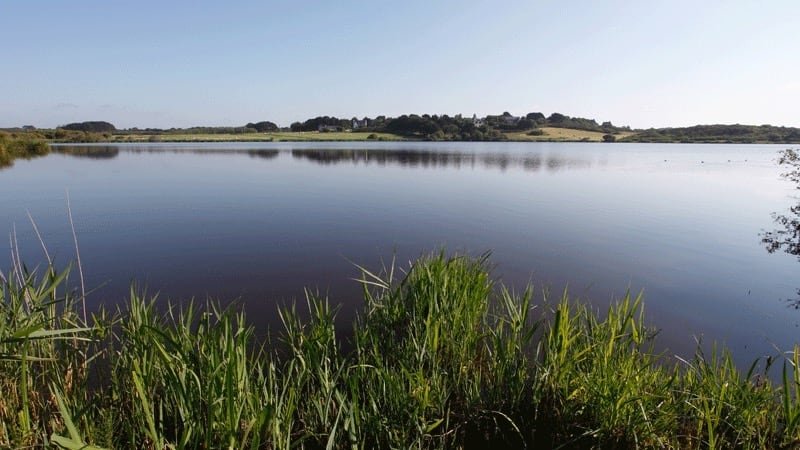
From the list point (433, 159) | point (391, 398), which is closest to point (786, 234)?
point (391, 398)

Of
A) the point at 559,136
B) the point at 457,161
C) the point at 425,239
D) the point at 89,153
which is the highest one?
the point at 559,136

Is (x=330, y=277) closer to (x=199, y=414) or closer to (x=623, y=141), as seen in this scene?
(x=199, y=414)

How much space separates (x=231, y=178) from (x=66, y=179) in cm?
1089

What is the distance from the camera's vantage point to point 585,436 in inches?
162

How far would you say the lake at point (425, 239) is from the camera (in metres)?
9.27

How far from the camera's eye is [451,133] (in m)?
156

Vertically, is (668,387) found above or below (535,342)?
above

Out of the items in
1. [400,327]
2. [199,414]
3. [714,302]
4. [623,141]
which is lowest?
[714,302]

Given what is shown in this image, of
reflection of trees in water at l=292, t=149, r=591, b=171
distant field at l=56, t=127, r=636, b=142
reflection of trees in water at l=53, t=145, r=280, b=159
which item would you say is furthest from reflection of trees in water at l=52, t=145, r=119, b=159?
distant field at l=56, t=127, r=636, b=142

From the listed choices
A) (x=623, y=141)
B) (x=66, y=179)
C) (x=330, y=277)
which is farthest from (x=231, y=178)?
(x=623, y=141)

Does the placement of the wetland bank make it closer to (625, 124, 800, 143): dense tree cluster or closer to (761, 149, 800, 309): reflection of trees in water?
(761, 149, 800, 309): reflection of trees in water

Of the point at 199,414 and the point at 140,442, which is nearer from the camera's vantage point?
the point at 199,414

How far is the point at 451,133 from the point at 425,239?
147263 millimetres

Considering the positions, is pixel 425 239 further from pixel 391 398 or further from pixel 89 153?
pixel 89 153
